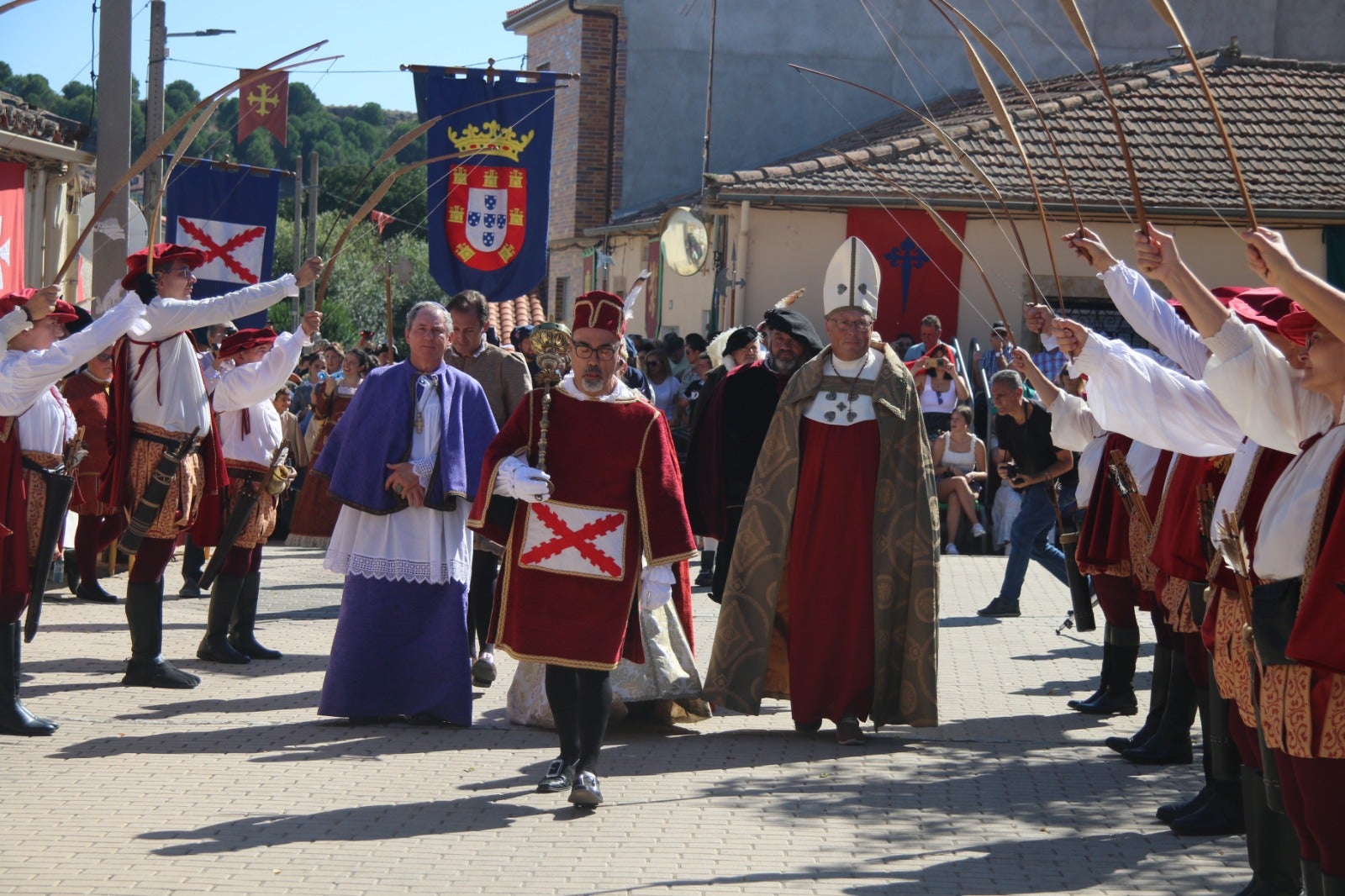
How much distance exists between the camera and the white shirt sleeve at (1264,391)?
12.9 ft

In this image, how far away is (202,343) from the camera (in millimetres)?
16984

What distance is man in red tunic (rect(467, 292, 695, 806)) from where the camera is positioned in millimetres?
5969

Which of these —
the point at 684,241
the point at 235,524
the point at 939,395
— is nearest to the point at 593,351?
the point at 235,524

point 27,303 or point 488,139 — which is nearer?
point 27,303

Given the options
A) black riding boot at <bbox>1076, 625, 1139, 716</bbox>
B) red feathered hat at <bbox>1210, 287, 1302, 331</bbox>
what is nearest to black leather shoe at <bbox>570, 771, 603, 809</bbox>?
red feathered hat at <bbox>1210, 287, 1302, 331</bbox>

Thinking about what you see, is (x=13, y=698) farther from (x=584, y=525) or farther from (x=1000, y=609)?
(x=1000, y=609)

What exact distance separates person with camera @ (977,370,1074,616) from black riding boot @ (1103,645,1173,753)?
2.28 meters

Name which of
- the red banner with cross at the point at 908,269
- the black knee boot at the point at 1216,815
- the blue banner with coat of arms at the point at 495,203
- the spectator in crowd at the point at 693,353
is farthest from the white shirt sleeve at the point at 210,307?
the red banner with cross at the point at 908,269

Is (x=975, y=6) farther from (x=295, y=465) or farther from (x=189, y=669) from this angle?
(x=189, y=669)

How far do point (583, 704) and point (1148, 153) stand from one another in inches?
601

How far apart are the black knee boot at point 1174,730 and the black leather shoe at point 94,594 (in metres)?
7.17

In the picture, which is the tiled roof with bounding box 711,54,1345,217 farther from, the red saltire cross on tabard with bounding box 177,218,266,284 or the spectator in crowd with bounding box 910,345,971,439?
the red saltire cross on tabard with bounding box 177,218,266,284

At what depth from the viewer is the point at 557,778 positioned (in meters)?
6.11

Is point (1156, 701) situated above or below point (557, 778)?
above
